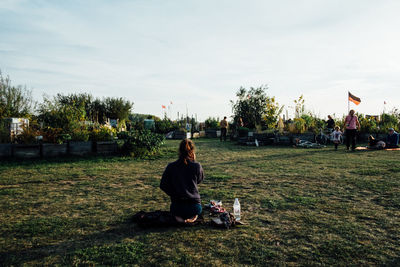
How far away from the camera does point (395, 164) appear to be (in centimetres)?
815

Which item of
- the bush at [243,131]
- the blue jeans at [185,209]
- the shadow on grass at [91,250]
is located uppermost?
the bush at [243,131]

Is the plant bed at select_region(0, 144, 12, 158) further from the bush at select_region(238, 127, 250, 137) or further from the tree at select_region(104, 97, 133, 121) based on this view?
the tree at select_region(104, 97, 133, 121)

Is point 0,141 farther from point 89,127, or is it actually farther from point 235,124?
point 235,124

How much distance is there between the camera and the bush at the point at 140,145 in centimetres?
1071

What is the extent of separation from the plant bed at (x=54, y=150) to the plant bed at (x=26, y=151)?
198 mm

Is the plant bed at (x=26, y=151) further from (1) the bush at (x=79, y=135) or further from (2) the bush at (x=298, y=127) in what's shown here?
(2) the bush at (x=298, y=127)

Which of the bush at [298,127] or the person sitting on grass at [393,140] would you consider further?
the bush at [298,127]

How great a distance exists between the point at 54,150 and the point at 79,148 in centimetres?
84

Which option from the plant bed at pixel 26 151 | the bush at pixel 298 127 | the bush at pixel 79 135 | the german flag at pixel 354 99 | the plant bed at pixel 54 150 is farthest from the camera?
the german flag at pixel 354 99

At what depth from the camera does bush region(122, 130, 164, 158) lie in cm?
1071

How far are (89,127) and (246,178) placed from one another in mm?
8097

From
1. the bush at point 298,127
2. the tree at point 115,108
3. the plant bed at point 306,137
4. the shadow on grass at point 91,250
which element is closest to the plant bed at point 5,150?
the shadow on grass at point 91,250

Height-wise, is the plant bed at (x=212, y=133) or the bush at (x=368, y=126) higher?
the bush at (x=368, y=126)

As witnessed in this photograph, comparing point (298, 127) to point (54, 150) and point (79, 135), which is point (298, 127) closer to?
point (79, 135)
